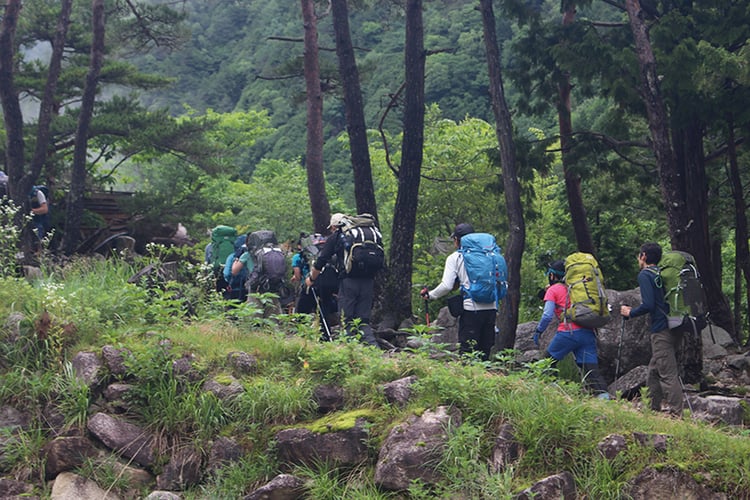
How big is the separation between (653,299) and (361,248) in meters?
3.04

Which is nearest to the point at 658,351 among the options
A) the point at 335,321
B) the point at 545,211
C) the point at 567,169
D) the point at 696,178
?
the point at 335,321

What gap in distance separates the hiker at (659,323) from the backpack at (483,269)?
1.25m

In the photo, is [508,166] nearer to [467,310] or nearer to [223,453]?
[467,310]

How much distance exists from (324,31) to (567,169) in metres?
49.4

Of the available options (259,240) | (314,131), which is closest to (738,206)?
(314,131)

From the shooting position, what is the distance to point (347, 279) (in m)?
9.52

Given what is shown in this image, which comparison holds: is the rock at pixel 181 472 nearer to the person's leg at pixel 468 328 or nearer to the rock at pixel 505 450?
the rock at pixel 505 450

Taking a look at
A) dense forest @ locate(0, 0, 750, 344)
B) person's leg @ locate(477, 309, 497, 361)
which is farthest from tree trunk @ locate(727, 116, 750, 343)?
person's leg @ locate(477, 309, 497, 361)

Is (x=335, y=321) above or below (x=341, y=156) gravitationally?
below

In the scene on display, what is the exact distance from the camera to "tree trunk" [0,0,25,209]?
15281 millimetres

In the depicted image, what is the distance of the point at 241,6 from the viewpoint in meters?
77.9

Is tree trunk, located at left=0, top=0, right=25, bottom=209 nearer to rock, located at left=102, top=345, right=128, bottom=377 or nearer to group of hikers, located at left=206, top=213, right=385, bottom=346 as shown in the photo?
group of hikers, located at left=206, top=213, right=385, bottom=346

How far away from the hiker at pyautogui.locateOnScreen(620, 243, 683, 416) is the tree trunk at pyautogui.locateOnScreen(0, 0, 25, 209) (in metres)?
10.9

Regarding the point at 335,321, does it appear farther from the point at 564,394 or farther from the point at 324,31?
the point at 324,31
